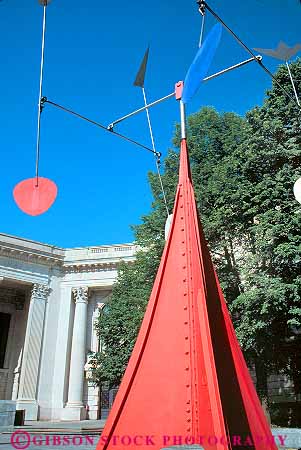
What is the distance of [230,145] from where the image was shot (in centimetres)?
1714

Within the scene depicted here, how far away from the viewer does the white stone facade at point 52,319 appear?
25734mm

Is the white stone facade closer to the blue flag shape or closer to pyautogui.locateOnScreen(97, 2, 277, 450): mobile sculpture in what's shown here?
the blue flag shape

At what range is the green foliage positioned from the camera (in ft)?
41.7

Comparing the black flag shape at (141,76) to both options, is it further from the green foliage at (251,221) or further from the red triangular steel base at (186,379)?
the green foliage at (251,221)

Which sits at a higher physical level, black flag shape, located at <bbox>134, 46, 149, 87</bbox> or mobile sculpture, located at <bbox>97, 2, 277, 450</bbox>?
black flag shape, located at <bbox>134, 46, 149, 87</bbox>

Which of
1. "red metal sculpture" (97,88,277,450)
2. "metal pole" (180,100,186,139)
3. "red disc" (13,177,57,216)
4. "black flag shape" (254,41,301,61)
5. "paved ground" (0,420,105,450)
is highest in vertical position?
"black flag shape" (254,41,301,61)

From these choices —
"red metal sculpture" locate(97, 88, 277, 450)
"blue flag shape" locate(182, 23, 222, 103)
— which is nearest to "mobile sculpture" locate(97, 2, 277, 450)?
"red metal sculpture" locate(97, 88, 277, 450)

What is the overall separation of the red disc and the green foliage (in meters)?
8.68

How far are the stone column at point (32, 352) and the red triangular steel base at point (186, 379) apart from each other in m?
23.7

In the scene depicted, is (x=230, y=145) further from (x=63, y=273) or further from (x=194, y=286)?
Answer: (x=63, y=273)

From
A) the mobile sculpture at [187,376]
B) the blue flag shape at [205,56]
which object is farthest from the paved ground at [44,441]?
the blue flag shape at [205,56]

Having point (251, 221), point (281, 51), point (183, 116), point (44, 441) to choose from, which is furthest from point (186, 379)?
point (251, 221)

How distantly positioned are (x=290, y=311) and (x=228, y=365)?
9154 mm

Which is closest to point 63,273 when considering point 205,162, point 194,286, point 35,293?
point 35,293
